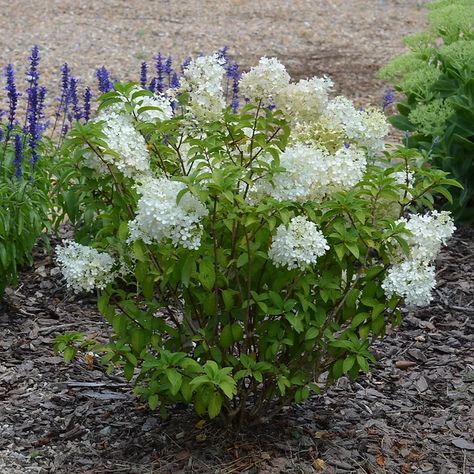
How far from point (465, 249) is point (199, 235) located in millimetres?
3074

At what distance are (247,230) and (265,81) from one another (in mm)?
502

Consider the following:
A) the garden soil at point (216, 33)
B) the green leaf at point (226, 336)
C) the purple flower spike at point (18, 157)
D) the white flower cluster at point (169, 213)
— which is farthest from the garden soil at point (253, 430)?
the garden soil at point (216, 33)

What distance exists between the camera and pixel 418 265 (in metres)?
3.12

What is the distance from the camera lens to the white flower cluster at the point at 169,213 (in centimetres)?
283

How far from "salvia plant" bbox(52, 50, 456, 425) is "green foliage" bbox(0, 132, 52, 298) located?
1238 mm

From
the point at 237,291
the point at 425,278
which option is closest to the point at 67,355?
the point at 237,291

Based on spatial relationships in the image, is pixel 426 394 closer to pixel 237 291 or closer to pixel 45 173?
pixel 237 291

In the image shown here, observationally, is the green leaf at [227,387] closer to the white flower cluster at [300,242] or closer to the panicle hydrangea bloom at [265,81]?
the white flower cluster at [300,242]

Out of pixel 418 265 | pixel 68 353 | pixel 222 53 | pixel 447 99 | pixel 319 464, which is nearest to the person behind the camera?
pixel 418 265

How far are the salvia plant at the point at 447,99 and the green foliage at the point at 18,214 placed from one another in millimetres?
2174

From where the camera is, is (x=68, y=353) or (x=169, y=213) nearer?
(x=169, y=213)

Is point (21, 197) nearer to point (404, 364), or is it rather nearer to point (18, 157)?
point (18, 157)

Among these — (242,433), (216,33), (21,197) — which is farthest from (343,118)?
(216,33)

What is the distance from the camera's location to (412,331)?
4762 millimetres
